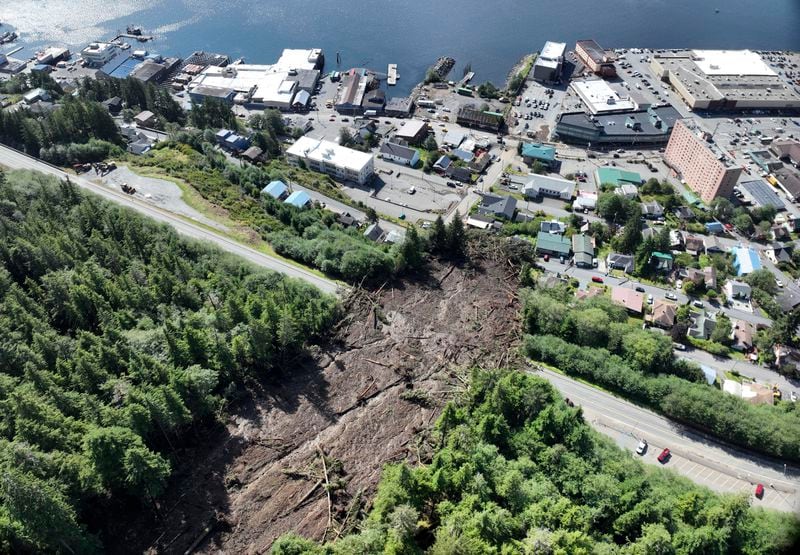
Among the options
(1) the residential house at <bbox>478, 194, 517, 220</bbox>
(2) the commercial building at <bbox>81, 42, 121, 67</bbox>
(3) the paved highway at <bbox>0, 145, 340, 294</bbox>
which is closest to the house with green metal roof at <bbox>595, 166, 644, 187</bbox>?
(1) the residential house at <bbox>478, 194, 517, 220</bbox>

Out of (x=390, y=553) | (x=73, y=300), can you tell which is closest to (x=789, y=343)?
(x=390, y=553)

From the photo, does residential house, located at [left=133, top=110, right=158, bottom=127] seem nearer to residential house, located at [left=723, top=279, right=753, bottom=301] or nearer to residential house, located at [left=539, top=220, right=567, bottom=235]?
residential house, located at [left=539, top=220, right=567, bottom=235]

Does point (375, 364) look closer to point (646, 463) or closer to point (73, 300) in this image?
point (646, 463)

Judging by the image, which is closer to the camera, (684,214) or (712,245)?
(712,245)

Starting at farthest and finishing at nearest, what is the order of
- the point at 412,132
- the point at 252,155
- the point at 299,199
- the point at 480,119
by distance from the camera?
the point at 480,119 < the point at 412,132 < the point at 252,155 < the point at 299,199

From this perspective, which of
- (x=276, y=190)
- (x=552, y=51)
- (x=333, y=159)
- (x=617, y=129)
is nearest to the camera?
(x=276, y=190)

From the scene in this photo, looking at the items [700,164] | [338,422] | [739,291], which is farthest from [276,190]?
[700,164]

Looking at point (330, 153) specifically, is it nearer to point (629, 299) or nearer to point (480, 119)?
point (480, 119)
